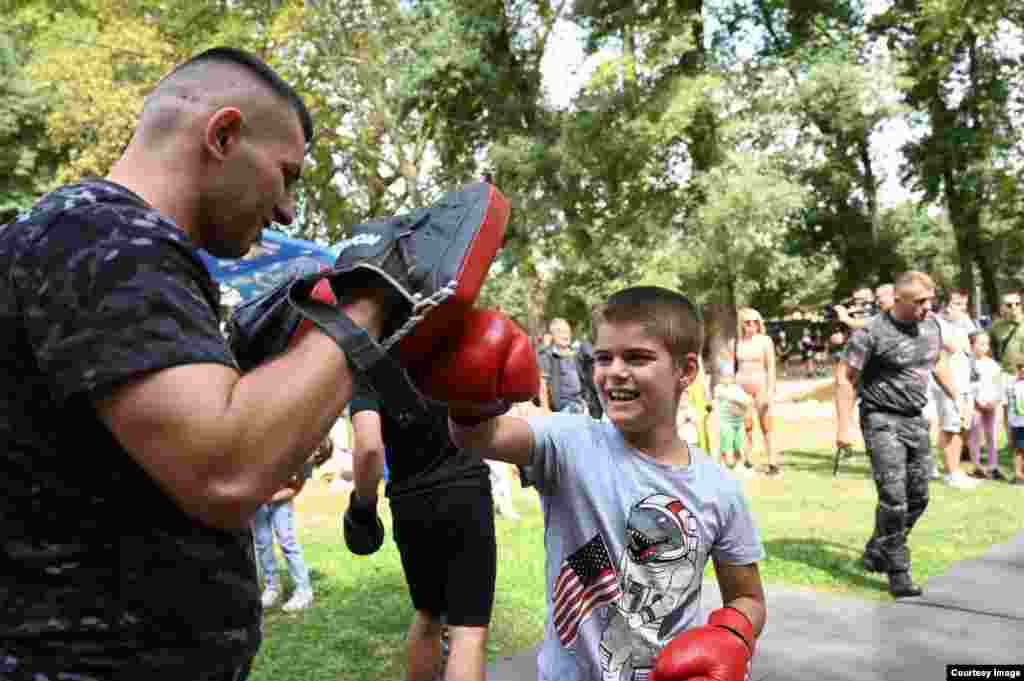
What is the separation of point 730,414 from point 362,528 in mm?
6875

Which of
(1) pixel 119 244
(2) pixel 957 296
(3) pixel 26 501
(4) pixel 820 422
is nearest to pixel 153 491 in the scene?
(3) pixel 26 501

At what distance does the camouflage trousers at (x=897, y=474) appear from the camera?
Answer: 5.33 m

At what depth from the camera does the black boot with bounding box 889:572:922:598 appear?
17.3 ft

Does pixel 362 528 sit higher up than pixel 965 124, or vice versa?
pixel 965 124

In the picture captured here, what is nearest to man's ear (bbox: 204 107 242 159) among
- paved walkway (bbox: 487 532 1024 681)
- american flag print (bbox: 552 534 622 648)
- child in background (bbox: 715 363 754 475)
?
american flag print (bbox: 552 534 622 648)

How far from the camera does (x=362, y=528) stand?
3424 millimetres

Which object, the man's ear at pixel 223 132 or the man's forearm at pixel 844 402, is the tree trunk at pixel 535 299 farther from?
the man's ear at pixel 223 132

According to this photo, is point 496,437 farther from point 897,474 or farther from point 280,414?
point 897,474

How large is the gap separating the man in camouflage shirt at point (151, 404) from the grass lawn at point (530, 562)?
322cm

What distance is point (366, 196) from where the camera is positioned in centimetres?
2095

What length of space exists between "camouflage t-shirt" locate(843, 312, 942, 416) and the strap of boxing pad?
5.00 metres

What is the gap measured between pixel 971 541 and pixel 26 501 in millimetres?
6973

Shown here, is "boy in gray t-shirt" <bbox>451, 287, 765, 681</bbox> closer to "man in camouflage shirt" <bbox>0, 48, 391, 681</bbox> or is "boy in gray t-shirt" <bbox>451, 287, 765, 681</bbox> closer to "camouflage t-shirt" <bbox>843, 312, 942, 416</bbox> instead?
"man in camouflage shirt" <bbox>0, 48, 391, 681</bbox>

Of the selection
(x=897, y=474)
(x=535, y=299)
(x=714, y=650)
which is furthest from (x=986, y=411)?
(x=535, y=299)
